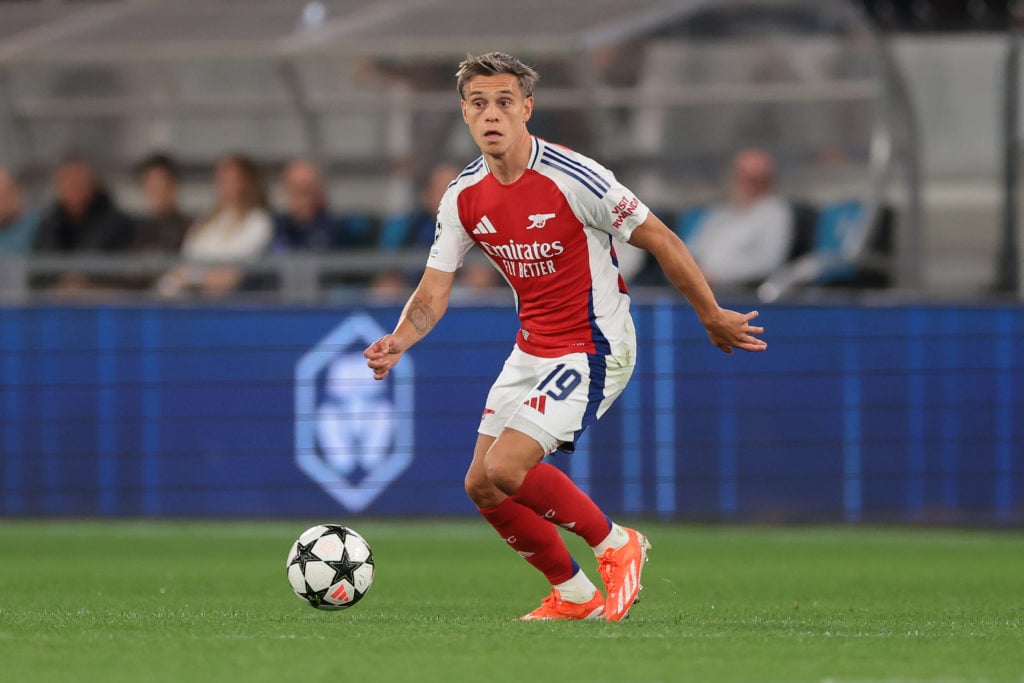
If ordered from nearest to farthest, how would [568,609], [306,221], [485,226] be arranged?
[485,226]
[568,609]
[306,221]

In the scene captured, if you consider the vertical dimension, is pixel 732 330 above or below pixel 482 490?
above

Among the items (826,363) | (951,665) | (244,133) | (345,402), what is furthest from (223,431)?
(951,665)

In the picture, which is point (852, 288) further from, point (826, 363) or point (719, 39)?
point (719, 39)

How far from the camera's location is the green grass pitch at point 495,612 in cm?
537

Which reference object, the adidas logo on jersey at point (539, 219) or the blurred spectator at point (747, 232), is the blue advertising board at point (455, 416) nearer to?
the blurred spectator at point (747, 232)

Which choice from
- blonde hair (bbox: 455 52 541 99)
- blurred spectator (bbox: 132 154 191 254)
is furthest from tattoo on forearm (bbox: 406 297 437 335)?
blurred spectator (bbox: 132 154 191 254)

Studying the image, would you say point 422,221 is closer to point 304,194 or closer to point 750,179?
point 304,194

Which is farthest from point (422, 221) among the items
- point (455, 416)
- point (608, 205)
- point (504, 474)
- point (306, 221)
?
point (504, 474)

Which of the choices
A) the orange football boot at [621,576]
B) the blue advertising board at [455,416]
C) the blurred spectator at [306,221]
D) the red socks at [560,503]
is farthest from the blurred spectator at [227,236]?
the orange football boot at [621,576]

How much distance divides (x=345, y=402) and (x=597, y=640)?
267 inches

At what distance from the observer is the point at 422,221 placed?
13398 mm

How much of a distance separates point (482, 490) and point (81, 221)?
8028 mm

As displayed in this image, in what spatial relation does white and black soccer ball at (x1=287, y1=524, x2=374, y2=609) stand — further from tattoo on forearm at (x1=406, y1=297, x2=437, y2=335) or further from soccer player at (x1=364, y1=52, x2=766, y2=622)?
tattoo on forearm at (x1=406, y1=297, x2=437, y2=335)

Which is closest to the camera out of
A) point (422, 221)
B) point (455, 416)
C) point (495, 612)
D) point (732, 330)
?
point (732, 330)
